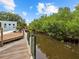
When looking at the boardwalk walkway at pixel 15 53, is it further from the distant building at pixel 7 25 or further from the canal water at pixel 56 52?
the distant building at pixel 7 25

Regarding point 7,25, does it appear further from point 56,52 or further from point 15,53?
point 15,53

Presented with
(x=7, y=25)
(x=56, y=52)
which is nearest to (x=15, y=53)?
(x=56, y=52)

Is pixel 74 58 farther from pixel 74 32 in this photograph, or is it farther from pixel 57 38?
pixel 57 38

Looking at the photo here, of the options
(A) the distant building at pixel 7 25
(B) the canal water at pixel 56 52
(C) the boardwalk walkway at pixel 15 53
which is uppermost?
(A) the distant building at pixel 7 25

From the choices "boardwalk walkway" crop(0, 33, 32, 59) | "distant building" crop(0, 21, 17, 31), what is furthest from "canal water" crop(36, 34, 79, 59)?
"distant building" crop(0, 21, 17, 31)

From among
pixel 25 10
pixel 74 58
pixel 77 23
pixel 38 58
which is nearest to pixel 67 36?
pixel 77 23

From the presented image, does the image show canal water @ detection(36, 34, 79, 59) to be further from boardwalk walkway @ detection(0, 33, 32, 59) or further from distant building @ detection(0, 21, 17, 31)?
distant building @ detection(0, 21, 17, 31)

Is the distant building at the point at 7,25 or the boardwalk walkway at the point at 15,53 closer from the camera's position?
the boardwalk walkway at the point at 15,53

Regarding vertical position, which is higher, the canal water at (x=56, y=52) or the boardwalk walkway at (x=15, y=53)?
the boardwalk walkway at (x=15, y=53)

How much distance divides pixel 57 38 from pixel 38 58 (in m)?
11.8

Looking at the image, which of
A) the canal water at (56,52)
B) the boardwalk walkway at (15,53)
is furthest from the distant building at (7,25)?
the boardwalk walkway at (15,53)

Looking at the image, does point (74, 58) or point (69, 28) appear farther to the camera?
point (69, 28)

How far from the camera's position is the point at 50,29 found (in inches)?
1006

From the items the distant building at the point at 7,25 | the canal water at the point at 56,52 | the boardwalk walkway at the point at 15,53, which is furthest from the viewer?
the distant building at the point at 7,25
